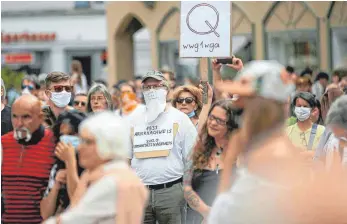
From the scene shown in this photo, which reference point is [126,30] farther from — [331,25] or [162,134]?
[162,134]

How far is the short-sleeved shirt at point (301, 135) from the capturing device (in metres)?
10.1

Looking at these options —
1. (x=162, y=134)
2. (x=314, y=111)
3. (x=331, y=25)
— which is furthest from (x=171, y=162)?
(x=331, y=25)

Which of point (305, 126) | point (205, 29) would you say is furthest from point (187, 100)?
point (305, 126)

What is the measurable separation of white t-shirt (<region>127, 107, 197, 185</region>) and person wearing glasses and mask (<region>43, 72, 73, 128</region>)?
2.40 ft

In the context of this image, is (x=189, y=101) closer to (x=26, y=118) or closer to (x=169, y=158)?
(x=169, y=158)

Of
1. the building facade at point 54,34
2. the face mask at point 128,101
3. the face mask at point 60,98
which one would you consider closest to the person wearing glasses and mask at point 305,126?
the face mask at point 60,98

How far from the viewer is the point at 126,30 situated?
102 ft

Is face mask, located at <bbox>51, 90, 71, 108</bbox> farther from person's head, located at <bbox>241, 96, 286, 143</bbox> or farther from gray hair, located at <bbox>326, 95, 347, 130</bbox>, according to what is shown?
person's head, located at <bbox>241, 96, 286, 143</bbox>

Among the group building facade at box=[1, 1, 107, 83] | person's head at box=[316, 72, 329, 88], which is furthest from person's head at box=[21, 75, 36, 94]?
building facade at box=[1, 1, 107, 83]

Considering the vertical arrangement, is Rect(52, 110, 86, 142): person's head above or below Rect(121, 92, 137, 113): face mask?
above

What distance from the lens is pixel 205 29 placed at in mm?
10516

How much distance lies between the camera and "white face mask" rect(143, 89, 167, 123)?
30.0 ft

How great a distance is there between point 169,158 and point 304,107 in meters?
2.17

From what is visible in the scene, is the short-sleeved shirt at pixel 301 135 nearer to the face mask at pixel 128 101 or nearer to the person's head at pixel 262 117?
the face mask at pixel 128 101
